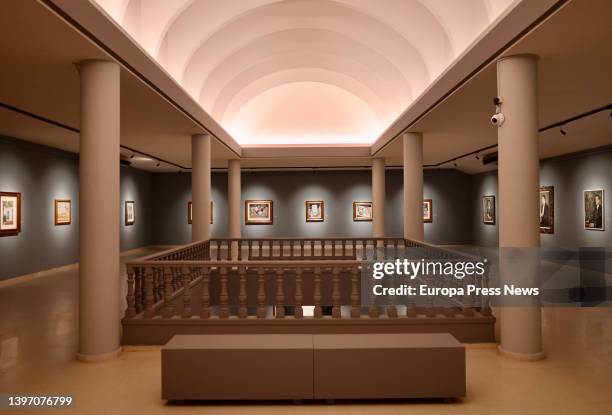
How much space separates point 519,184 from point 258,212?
1843 cm

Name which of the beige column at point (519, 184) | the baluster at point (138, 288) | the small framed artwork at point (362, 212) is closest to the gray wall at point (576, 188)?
the small framed artwork at point (362, 212)

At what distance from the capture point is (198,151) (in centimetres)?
1264

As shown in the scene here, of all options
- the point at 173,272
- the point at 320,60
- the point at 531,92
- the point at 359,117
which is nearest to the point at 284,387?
the point at 173,272

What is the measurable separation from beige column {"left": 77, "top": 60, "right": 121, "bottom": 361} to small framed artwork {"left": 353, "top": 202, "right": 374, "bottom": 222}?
1815 centimetres

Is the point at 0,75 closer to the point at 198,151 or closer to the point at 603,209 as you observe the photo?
the point at 198,151

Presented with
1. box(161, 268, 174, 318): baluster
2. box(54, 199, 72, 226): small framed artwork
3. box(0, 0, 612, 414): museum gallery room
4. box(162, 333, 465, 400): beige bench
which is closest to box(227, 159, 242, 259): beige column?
box(0, 0, 612, 414): museum gallery room

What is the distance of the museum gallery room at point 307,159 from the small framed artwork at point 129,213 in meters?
4.60

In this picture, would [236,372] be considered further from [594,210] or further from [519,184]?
[594,210]

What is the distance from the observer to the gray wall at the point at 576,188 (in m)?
14.0

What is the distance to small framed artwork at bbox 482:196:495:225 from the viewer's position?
2186 cm

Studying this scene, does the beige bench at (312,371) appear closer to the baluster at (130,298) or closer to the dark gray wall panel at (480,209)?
the baluster at (130,298)

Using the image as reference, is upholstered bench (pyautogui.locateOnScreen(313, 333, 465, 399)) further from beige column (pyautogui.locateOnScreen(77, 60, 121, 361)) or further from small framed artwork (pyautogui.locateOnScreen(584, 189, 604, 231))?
small framed artwork (pyautogui.locateOnScreen(584, 189, 604, 231))

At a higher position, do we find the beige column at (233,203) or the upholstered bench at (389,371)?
the beige column at (233,203)

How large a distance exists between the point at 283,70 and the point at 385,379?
1293 cm
